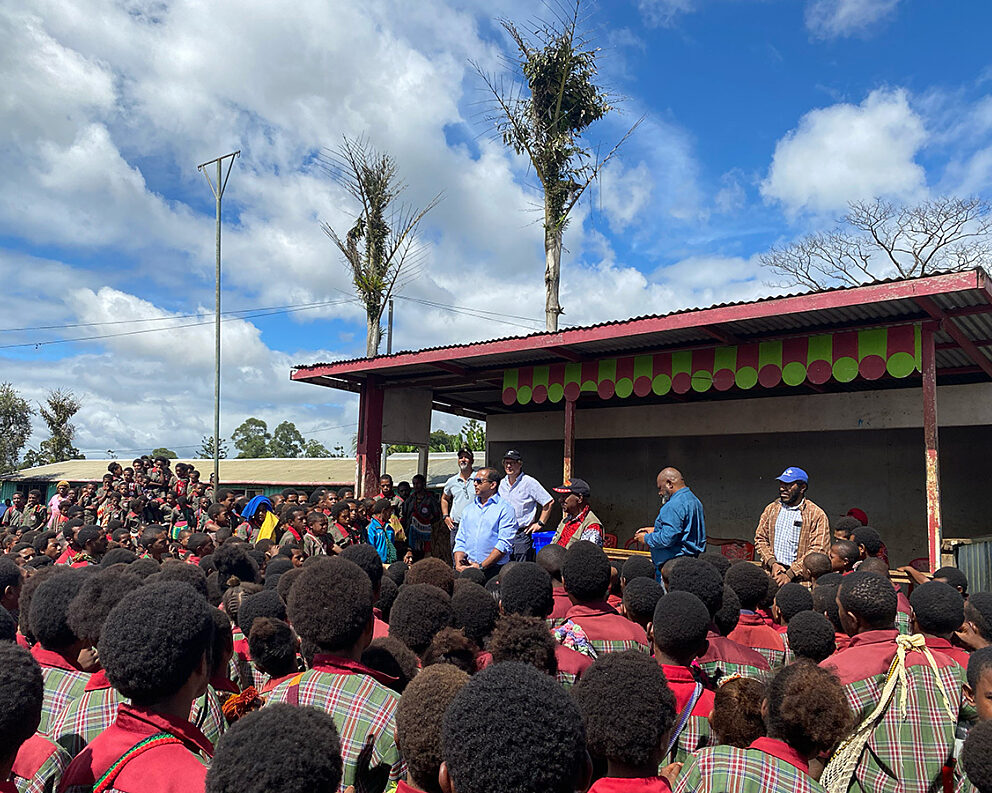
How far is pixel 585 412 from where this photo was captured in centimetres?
1223

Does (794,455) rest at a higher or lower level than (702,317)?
lower

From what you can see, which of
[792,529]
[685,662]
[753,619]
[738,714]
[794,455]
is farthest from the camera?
[794,455]

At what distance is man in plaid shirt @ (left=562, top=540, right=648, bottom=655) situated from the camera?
3.31 metres

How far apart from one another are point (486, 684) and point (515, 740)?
14 centimetres

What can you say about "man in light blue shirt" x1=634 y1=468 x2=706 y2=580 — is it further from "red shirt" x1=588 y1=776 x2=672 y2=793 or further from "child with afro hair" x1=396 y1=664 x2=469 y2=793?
"child with afro hair" x1=396 y1=664 x2=469 y2=793

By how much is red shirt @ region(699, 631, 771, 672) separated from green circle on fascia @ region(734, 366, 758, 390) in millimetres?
4946

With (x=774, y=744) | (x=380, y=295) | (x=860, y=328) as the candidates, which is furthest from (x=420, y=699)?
(x=380, y=295)

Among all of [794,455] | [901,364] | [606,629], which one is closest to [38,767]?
[606,629]

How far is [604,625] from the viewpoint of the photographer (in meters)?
3.36

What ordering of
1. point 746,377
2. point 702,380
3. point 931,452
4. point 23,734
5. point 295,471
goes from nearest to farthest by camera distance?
point 23,734 < point 931,452 < point 746,377 < point 702,380 < point 295,471

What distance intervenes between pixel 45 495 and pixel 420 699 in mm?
26077

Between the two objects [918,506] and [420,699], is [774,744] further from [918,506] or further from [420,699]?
[918,506]

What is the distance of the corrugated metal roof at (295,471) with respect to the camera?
1780cm

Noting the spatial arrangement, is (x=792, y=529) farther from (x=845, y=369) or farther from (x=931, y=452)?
(x=845, y=369)
